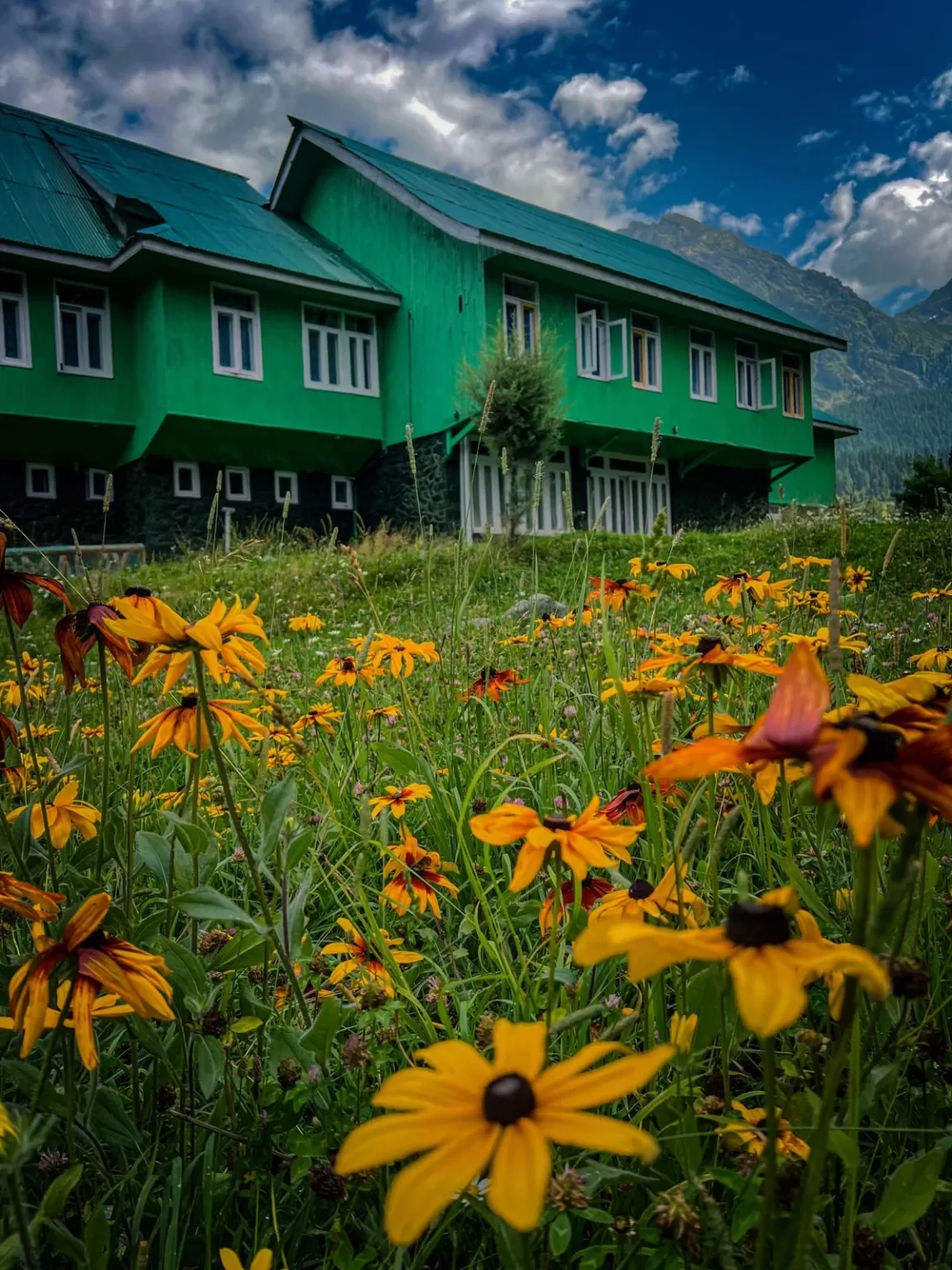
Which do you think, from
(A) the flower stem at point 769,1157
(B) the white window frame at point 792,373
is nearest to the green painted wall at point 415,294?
(B) the white window frame at point 792,373

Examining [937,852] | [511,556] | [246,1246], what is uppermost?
[511,556]

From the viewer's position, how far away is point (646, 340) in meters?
14.9

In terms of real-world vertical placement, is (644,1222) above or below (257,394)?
below

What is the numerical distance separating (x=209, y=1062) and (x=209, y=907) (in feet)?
0.65

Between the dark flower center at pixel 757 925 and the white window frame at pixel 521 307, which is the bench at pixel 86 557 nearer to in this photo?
the white window frame at pixel 521 307

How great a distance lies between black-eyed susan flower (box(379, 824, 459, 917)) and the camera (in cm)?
118

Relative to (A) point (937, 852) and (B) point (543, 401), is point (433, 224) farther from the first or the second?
(A) point (937, 852)

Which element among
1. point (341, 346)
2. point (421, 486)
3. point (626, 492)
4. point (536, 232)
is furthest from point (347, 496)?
point (536, 232)

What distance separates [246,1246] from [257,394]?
1244 cm

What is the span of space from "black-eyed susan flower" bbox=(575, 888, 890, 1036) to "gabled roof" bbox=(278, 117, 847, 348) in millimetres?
12348

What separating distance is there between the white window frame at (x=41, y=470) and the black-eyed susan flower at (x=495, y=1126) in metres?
13.4

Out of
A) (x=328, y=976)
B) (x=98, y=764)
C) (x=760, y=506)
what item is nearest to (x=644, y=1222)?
(x=328, y=976)

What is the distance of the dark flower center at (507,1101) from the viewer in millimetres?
400

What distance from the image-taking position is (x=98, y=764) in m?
2.12
